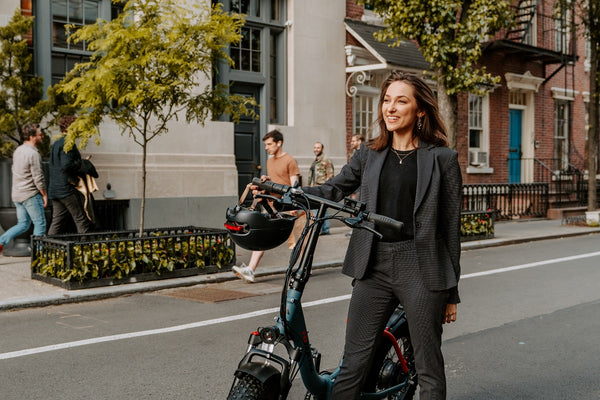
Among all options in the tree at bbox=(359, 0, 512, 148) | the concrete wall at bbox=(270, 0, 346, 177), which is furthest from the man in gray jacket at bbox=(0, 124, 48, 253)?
the tree at bbox=(359, 0, 512, 148)

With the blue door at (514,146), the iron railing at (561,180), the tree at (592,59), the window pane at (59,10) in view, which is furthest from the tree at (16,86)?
the iron railing at (561,180)

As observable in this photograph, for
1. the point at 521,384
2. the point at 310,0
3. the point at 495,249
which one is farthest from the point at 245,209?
the point at 310,0

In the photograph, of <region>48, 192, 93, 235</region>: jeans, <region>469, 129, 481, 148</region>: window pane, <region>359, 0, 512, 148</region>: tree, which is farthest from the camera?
<region>469, 129, 481, 148</region>: window pane

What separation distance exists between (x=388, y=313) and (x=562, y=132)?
2286 cm

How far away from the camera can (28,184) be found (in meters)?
10.1

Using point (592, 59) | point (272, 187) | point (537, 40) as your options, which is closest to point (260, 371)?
point (272, 187)

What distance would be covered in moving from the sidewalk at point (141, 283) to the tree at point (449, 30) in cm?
308

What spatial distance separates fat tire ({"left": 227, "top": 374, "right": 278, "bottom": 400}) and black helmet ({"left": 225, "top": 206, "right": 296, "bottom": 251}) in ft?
1.82

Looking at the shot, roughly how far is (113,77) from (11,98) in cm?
259

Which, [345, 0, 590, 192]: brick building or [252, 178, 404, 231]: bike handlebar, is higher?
[345, 0, 590, 192]: brick building

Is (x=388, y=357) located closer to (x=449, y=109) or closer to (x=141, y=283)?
(x=141, y=283)

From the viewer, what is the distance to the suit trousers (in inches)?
127

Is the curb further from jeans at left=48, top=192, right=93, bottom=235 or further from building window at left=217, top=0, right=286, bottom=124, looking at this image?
building window at left=217, top=0, right=286, bottom=124

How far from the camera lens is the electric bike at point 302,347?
278 cm
